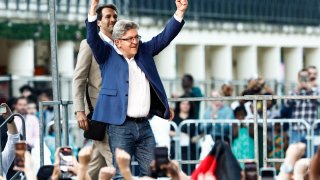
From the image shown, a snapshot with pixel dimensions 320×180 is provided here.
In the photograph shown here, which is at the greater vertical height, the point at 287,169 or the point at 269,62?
the point at 269,62

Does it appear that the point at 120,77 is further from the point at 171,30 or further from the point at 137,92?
the point at 171,30

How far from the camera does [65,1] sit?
43.7 meters

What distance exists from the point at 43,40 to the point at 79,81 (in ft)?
89.0

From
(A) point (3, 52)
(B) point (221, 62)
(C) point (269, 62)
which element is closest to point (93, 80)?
(A) point (3, 52)

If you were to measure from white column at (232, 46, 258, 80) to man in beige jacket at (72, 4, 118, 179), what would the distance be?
38505mm

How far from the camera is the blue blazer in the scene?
14.2 meters

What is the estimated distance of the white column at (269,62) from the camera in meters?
55.6

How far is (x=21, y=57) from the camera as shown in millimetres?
41719

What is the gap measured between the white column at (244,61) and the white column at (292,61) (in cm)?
188

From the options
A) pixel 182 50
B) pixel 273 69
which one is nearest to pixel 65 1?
pixel 182 50

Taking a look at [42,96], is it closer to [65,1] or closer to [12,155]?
[12,155]

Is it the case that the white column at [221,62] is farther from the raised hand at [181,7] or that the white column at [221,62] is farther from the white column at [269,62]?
the raised hand at [181,7]

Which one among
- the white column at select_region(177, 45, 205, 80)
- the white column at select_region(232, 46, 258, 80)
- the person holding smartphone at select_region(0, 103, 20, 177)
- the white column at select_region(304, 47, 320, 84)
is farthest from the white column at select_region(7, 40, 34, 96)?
the person holding smartphone at select_region(0, 103, 20, 177)

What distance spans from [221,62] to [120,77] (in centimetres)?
3959
